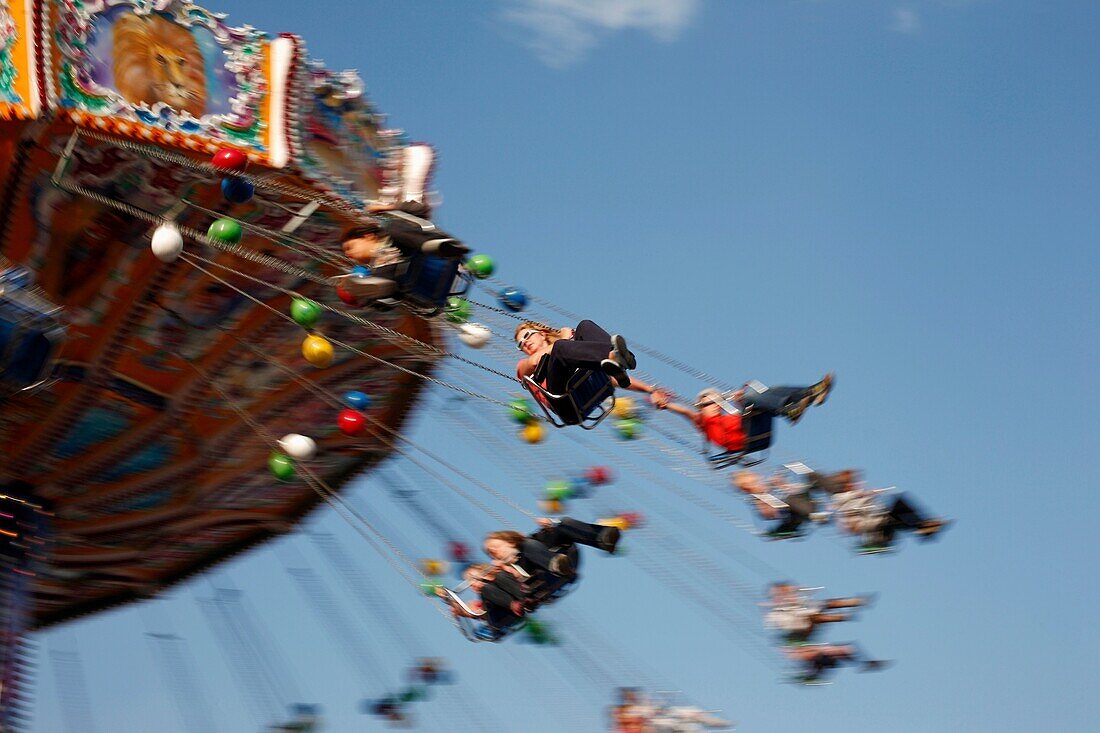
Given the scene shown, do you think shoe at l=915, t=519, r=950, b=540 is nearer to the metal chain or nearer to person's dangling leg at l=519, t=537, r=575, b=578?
person's dangling leg at l=519, t=537, r=575, b=578

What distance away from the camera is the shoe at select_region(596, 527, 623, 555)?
9.34 metres

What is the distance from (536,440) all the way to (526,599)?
1.48 meters

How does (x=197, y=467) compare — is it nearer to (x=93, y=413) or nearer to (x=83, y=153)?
(x=93, y=413)

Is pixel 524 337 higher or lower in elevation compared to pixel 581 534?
higher

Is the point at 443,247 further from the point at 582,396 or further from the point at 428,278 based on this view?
the point at 582,396

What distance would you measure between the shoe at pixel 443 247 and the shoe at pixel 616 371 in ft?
4.44

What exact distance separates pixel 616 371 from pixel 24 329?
11.4 feet

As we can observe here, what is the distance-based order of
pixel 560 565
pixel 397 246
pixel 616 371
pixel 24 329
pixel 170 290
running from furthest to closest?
pixel 170 290 < pixel 560 565 < pixel 397 246 < pixel 616 371 < pixel 24 329

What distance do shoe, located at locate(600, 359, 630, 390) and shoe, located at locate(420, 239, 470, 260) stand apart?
1354 millimetres

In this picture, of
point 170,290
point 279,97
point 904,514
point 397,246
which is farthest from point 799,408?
point 170,290

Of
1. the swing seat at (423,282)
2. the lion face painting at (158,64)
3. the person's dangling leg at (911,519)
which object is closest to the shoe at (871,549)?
the person's dangling leg at (911,519)

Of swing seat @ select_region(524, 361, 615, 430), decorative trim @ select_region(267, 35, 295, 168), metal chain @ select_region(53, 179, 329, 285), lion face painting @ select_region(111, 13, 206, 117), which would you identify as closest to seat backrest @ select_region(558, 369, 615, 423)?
swing seat @ select_region(524, 361, 615, 430)

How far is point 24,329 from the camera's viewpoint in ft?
27.2

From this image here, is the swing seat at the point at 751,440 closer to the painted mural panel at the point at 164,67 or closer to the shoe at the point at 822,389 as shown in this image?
the shoe at the point at 822,389
